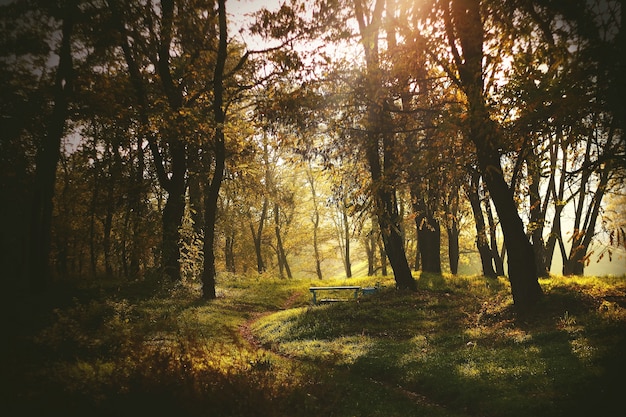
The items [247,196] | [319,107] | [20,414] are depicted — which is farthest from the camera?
[247,196]

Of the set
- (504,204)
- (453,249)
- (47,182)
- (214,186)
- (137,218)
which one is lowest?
(453,249)

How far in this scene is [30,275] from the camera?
1379cm

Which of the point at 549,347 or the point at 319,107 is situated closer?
the point at 549,347

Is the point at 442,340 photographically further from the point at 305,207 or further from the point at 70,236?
the point at 305,207

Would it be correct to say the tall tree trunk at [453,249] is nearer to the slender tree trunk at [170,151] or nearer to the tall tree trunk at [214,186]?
the tall tree trunk at [214,186]

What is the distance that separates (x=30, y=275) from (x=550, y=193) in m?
28.1

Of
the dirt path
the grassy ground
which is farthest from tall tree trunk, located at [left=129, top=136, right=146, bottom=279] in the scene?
the dirt path

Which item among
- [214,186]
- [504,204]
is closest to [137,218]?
[214,186]

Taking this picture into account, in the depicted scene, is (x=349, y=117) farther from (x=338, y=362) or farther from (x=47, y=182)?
(x=47, y=182)

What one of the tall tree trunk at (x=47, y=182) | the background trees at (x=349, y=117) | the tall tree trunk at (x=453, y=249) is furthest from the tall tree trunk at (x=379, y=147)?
the tall tree trunk at (x=47, y=182)

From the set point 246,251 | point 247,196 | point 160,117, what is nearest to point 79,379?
point 160,117

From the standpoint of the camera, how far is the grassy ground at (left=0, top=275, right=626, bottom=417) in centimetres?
640

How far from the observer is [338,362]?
10.3 meters

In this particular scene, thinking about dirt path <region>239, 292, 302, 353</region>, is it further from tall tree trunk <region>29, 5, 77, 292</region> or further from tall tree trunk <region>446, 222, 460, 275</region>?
tall tree trunk <region>446, 222, 460, 275</region>
